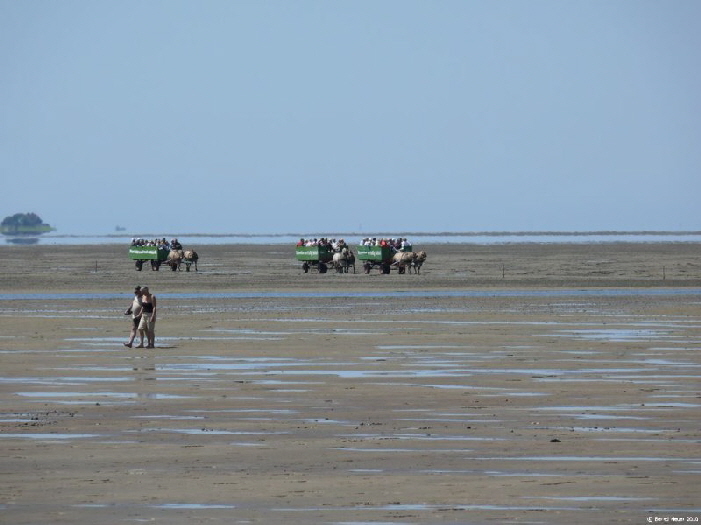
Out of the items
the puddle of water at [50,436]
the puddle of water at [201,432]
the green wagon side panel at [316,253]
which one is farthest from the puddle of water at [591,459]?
the green wagon side panel at [316,253]

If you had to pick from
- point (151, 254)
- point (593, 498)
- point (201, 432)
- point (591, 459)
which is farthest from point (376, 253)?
point (593, 498)

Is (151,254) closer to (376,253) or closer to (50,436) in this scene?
(376,253)

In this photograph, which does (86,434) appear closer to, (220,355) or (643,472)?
(643,472)

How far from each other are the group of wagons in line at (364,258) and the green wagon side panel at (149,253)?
8495 millimetres

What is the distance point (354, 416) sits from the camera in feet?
68.7

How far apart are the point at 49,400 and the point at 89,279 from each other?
54126 mm

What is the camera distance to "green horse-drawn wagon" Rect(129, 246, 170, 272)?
275ft

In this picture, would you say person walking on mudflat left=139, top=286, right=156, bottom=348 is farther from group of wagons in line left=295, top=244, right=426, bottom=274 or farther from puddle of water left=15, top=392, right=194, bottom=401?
group of wagons in line left=295, top=244, right=426, bottom=274

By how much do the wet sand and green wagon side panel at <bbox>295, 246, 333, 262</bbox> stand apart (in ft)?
99.0

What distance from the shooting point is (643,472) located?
1552 centimetres

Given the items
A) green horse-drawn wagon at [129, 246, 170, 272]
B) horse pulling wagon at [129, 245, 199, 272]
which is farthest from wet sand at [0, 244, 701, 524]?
green horse-drawn wagon at [129, 246, 170, 272]

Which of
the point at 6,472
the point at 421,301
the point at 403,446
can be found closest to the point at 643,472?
the point at 403,446

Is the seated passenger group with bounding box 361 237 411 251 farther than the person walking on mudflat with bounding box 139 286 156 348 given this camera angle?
Yes

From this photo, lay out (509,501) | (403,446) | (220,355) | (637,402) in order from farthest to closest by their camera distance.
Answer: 1. (220,355)
2. (637,402)
3. (403,446)
4. (509,501)
